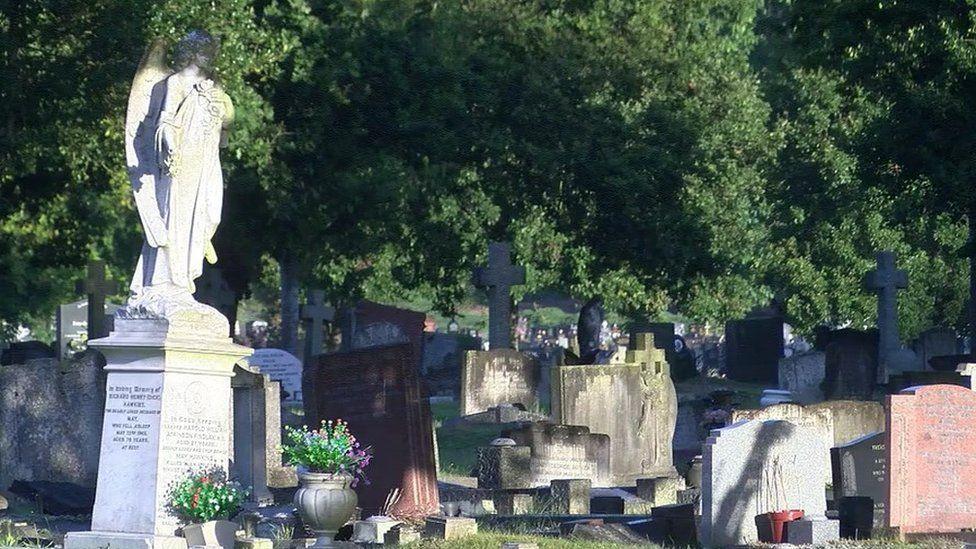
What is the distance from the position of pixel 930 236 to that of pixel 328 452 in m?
32.0

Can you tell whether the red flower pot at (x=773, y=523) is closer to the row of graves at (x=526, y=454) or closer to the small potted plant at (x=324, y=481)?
the row of graves at (x=526, y=454)

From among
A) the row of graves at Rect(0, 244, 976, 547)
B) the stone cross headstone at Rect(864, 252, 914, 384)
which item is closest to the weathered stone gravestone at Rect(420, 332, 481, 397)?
the stone cross headstone at Rect(864, 252, 914, 384)

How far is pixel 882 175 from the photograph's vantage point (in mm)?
26969

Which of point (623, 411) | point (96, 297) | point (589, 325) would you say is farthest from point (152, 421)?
point (589, 325)

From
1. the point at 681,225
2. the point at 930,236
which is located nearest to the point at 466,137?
the point at 681,225

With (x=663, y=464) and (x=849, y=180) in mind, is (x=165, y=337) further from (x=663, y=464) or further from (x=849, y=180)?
(x=849, y=180)

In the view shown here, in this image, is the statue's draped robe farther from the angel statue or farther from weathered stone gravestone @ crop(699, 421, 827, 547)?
weathered stone gravestone @ crop(699, 421, 827, 547)

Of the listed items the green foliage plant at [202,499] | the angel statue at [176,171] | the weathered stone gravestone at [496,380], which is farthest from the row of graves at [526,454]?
the weathered stone gravestone at [496,380]

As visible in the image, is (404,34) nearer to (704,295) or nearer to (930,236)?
(704,295)

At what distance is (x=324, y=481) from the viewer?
1434 cm

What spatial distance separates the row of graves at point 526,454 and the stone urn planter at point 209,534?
0.22 metres

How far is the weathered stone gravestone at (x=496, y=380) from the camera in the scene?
27.9 metres

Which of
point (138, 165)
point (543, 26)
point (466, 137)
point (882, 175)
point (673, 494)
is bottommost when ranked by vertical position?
point (673, 494)

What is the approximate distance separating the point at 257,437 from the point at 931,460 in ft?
23.1
